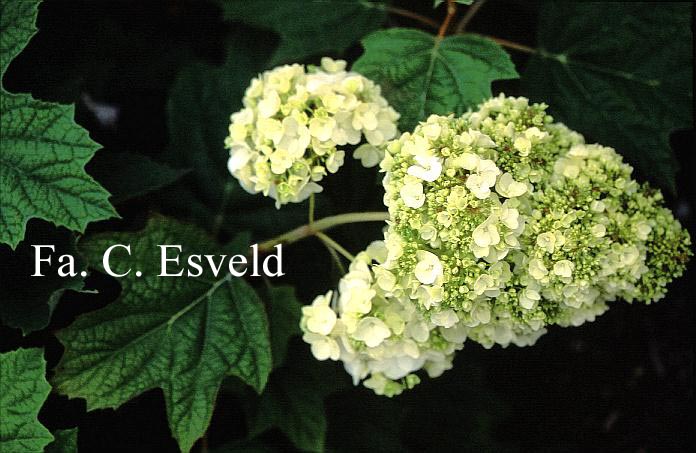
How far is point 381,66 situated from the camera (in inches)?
70.2

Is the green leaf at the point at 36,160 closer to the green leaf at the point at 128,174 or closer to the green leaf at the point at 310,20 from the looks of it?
the green leaf at the point at 128,174

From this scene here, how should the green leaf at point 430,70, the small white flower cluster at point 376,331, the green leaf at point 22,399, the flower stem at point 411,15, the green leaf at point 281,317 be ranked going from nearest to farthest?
the small white flower cluster at point 376,331, the green leaf at point 22,399, the green leaf at point 430,70, the green leaf at point 281,317, the flower stem at point 411,15

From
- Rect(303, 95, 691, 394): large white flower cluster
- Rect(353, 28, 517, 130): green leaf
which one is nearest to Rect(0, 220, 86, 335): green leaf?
Rect(303, 95, 691, 394): large white flower cluster

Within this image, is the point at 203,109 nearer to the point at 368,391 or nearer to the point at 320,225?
the point at 320,225

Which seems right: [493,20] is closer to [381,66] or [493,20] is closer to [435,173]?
[381,66]

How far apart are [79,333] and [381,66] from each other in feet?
2.95

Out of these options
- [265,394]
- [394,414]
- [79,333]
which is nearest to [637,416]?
[394,414]

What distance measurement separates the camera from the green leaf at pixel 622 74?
1984 millimetres

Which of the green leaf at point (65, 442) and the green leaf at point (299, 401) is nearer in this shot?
the green leaf at point (65, 442)

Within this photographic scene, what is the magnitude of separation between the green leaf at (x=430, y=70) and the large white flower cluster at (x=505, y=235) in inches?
8.8

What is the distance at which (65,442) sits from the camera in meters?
1.67

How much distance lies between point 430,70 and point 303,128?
16.5 inches

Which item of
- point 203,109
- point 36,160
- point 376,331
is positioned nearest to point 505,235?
point 376,331

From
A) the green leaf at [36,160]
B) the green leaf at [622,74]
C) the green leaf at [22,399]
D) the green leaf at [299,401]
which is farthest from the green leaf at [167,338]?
the green leaf at [622,74]
